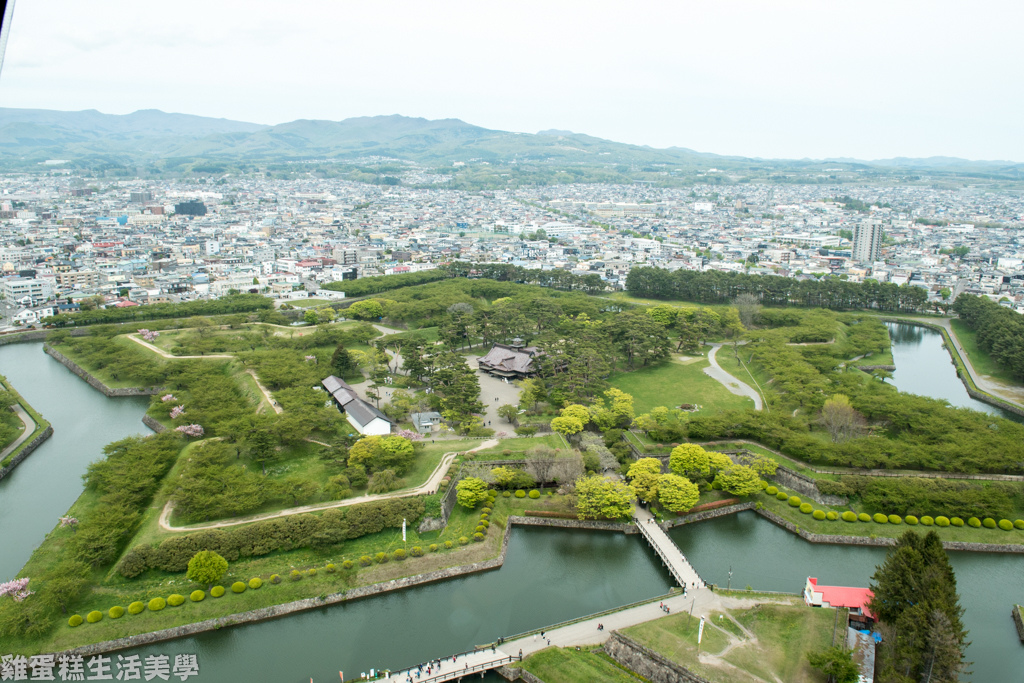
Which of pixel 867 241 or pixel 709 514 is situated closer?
pixel 709 514

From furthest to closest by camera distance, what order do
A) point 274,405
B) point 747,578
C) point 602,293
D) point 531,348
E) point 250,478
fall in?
1. point 602,293
2. point 531,348
3. point 274,405
4. point 250,478
5. point 747,578

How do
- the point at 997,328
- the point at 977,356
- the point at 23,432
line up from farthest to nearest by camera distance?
the point at 977,356, the point at 997,328, the point at 23,432

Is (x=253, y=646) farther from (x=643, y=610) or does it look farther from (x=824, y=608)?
(x=824, y=608)

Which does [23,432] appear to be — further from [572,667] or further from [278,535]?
[572,667]

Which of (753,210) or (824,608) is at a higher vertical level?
(753,210)

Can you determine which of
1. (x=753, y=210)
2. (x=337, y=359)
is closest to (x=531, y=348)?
(x=337, y=359)

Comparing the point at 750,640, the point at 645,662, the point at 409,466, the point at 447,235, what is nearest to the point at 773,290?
the point at 409,466

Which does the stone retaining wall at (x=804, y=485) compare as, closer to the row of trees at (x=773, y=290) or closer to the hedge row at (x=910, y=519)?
the hedge row at (x=910, y=519)
